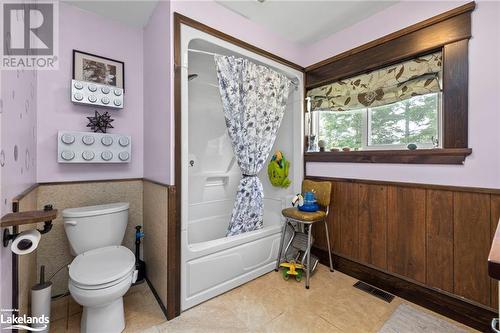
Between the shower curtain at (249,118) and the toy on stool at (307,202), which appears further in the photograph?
the toy on stool at (307,202)

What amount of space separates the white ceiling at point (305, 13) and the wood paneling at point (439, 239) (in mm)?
1606

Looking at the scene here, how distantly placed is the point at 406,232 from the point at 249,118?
Result: 163 cm

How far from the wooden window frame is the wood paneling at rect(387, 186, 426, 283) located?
0.92ft

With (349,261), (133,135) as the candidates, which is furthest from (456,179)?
(133,135)

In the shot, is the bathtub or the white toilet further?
the bathtub

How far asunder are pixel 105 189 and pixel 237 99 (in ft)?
4.69

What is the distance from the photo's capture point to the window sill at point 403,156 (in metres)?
1.51

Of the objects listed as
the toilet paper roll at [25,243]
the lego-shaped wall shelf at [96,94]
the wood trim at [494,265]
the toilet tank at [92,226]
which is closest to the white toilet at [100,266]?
the toilet tank at [92,226]

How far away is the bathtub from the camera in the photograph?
5.38 ft

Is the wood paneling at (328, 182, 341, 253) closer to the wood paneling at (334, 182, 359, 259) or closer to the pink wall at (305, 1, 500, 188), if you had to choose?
the wood paneling at (334, 182, 359, 259)

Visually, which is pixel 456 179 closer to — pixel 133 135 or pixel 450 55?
pixel 450 55

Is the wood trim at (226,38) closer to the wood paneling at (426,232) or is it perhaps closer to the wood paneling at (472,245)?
the wood paneling at (426,232)
